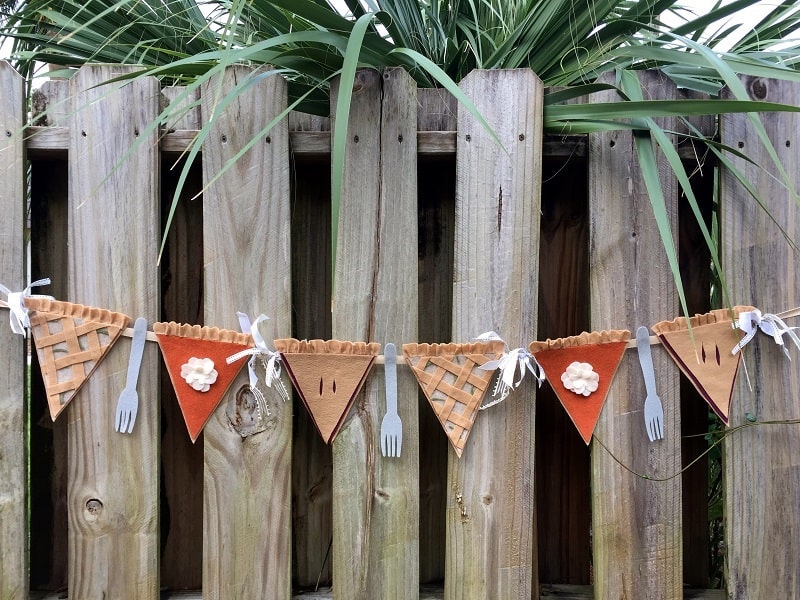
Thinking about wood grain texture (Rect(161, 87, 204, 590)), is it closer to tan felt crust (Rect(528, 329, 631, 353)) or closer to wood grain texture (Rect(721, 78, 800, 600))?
tan felt crust (Rect(528, 329, 631, 353))

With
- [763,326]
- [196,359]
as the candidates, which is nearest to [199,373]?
[196,359]

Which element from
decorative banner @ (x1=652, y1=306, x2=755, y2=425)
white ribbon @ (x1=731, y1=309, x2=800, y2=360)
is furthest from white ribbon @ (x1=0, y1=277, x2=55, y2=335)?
white ribbon @ (x1=731, y1=309, x2=800, y2=360)

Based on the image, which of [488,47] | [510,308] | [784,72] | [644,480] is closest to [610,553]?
[644,480]

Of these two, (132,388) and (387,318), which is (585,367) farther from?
(132,388)

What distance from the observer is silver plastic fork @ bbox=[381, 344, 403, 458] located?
1040 mm

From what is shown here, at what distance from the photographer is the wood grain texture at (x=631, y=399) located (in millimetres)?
1068

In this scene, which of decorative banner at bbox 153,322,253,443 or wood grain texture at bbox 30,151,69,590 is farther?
wood grain texture at bbox 30,151,69,590

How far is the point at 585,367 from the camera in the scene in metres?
1.05

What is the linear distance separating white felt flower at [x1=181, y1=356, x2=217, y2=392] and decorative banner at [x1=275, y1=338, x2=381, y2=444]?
132 mm

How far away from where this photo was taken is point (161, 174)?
1117 mm

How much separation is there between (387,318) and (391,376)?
11 cm

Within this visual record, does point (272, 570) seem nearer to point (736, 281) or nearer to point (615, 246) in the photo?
point (615, 246)

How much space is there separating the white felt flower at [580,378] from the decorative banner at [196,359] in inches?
23.0

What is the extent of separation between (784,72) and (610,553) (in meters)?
0.89
